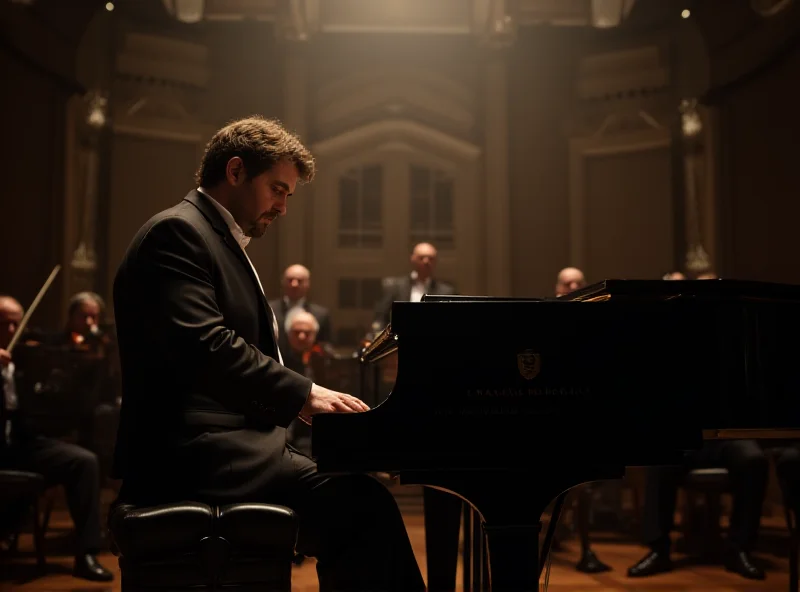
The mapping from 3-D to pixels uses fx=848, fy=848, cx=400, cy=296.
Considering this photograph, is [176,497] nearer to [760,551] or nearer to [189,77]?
[760,551]

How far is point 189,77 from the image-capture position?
A: 24.8 feet

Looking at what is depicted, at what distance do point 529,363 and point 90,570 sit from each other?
2.96m

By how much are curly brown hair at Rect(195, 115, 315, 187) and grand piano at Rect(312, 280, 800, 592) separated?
0.60 meters

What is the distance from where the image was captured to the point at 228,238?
214 centimetres

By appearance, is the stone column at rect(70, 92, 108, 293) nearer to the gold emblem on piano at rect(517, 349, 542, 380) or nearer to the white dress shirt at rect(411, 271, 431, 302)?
the white dress shirt at rect(411, 271, 431, 302)

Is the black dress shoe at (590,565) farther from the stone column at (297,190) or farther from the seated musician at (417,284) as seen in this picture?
the stone column at (297,190)

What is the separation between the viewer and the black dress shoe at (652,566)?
4043 mm

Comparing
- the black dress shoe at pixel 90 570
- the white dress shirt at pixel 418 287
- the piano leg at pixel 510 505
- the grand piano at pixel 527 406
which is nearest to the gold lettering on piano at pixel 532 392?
the grand piano at pixel 527 406

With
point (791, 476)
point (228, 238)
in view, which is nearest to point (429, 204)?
point (791, 476)

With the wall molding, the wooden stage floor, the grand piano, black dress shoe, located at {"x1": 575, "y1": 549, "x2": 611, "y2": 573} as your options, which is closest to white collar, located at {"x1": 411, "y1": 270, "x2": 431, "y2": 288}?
the wall molding

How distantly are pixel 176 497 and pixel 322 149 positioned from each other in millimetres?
6097

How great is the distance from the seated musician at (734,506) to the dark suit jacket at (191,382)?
8.82ft

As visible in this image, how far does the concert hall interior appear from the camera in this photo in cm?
186

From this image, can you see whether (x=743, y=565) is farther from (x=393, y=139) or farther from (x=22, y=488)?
(x=393, y=139)
